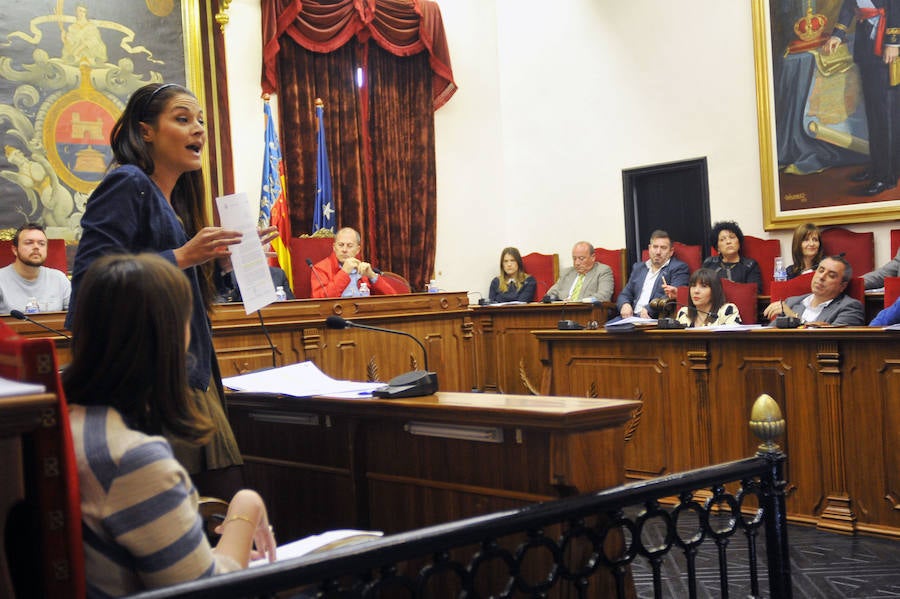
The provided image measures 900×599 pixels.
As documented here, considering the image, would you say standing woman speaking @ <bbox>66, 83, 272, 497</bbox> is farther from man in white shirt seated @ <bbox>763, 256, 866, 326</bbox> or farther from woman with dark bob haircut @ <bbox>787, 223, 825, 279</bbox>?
woman with dark bob haircut @ <bbox>787, 223, 825, 279</bbox>

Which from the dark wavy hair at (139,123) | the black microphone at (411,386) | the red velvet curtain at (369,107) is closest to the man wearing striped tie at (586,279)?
the red velvet curtain at (369,107)

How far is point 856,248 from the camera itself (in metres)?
7.27

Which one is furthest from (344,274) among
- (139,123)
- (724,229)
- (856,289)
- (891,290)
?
(139,123)

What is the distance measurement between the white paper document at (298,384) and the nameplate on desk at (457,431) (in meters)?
0.18

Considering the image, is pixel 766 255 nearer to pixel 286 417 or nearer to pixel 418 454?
pixel 286 417

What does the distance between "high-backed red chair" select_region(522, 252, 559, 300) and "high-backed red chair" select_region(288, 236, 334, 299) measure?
2.57 meters

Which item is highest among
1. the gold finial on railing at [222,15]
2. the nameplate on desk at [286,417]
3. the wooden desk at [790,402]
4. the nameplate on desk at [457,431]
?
the gold finial on railing at [222,15]

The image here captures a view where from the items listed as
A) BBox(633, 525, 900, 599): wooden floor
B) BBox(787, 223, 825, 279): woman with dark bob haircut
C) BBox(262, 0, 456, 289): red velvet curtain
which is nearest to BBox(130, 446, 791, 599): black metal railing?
BBox(633, 525, 900, 599): wooden floor

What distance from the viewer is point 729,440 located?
4.34 metres

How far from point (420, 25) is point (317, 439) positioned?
293 inches

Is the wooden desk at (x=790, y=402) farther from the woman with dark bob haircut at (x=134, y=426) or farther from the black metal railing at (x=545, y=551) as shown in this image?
the woman with dark bob haircut at (x=134, y=426)

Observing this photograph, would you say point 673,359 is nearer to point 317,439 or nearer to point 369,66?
point 317,439

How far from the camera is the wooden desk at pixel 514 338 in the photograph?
24.9 feet

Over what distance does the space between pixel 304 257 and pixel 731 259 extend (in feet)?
12.5
